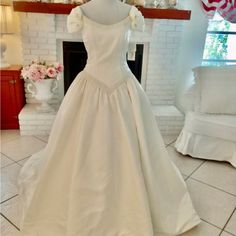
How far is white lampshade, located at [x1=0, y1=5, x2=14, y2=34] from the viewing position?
2562mm

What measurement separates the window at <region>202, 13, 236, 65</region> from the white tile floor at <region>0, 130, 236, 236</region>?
1232 millimetres

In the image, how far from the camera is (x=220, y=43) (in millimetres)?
3170

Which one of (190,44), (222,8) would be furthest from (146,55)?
(222,8)

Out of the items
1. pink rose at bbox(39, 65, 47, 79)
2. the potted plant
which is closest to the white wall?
the potted plant

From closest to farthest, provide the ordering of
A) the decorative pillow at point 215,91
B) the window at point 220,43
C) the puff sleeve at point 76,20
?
1. the puff sleeve at point 76,20
2. the decorative pillow at point 215,91
3. the window at point 220,43

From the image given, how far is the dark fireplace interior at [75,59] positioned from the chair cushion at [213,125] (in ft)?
3.33

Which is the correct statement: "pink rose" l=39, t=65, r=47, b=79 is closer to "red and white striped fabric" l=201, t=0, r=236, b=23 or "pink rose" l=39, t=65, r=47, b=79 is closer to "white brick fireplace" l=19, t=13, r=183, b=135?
"white brick fireplace" l=19, t=13, r=183, b=135

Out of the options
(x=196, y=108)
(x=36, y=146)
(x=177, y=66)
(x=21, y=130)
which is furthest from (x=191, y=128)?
(x=21, y=130)

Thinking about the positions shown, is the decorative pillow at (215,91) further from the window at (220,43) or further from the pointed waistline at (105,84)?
the pointed waistline at (105,84)

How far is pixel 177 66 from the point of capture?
311cm

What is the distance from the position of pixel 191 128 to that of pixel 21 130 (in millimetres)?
1811

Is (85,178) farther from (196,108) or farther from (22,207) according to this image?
(196,108)

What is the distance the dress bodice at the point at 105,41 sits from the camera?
4.55 ft

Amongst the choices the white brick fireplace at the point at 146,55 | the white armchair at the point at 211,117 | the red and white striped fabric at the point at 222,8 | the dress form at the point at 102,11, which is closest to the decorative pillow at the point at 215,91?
the white armchair at the point at 211,117
